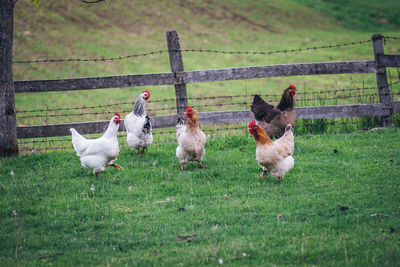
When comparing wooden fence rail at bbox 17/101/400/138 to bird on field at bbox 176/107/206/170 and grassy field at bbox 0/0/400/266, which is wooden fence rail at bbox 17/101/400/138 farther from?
bird on field at bbox 176/107/206/170

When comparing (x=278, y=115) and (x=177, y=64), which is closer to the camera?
(x=278, y=115)

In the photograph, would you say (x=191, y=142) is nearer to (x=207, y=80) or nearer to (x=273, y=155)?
(x=273, y=155)

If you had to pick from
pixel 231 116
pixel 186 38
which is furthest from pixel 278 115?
pixel 186 38

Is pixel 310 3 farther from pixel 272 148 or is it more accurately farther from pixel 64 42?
pixel 272 148

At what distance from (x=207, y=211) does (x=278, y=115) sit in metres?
3.79

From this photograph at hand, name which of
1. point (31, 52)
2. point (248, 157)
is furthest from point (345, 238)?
point (31, 52)

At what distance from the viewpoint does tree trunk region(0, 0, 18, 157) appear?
24.9 ft

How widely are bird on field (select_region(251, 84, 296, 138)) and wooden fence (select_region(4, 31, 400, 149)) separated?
480 mm

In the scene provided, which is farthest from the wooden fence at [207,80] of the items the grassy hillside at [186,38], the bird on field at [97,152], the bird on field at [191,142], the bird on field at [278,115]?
the grassy hillside at [186,38]

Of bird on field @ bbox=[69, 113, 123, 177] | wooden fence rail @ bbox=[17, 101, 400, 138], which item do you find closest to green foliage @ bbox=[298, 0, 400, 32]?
wooden fence rail @ bbox=[17, 101, 400, 138]

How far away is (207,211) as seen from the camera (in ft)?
17.1

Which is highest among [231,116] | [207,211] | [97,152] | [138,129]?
[231,116]

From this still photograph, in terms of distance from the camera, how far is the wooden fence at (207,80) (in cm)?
845

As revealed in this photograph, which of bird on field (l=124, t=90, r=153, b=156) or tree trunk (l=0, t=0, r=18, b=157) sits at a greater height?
tree trunk (l=0, t=0, r=18, b=157)
